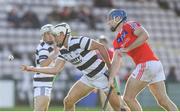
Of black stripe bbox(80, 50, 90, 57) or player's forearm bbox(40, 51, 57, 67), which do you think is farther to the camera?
player's forearm bbox(40, 51, 57, 67)

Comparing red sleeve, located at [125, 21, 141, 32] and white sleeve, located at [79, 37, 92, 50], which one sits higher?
red sleeve, located at [125, 21, 141, 32]

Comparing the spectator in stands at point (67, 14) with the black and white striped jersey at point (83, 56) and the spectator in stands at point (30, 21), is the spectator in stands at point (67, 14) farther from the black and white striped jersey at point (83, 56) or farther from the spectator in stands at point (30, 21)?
the black and white striped jersey at point (83, 56)

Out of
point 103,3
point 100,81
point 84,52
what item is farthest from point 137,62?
point 103,3

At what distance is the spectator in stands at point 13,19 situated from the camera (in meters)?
28.9

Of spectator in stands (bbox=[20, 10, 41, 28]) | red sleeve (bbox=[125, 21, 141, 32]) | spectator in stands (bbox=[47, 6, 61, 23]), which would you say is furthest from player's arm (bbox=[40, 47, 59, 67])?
spectator in stands (bbox=[47, 6, 61, 23])

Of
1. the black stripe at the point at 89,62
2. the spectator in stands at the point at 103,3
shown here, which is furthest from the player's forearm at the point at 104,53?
the spectator in stands at the point at 103,3

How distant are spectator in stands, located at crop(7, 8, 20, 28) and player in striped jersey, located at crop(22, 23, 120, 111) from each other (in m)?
14.8

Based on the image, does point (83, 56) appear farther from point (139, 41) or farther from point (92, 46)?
point (139, 41)

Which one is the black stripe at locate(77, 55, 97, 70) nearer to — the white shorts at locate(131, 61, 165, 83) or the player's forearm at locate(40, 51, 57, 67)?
the white shorts at locate(131, 61, 165, 83)

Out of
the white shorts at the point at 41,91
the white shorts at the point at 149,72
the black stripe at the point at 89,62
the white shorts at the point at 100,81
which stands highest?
the black stripe at the point at 89,62

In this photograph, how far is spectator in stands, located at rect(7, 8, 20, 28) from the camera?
28942 mm

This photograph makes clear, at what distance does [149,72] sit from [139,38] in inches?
25.7

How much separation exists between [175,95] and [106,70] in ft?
38.3

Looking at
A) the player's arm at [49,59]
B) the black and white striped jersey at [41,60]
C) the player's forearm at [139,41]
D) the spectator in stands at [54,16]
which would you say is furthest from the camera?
the spectator in stands at [54,16]
